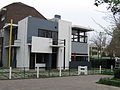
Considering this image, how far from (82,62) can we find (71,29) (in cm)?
567

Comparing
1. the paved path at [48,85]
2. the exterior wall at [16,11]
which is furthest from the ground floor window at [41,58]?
the paved path at [48,85]

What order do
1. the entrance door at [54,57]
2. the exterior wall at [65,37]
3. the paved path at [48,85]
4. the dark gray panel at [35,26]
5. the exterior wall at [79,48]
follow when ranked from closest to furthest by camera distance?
1. the paved path at [48,85]
2. the dark gray panel at [35,26]
3. the entrance door at [54,57]
4. the exterior wall at [65,37]
5. the exterior wall at [79,48]

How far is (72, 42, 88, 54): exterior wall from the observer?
34.3m

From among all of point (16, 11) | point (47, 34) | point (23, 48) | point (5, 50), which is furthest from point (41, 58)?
point (16, 11)

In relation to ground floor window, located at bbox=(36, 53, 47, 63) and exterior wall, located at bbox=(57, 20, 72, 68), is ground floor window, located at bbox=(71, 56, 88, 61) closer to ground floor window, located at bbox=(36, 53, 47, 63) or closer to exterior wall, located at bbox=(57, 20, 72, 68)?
exterior wall, located at bbox=(57, 20, 72, 68)

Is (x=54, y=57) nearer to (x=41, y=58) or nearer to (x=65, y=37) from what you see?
(x=41, y=58)

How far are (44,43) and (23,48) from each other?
313 centimetres

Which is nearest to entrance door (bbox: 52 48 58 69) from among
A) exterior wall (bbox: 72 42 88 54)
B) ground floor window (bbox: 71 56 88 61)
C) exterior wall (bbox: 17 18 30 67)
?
ground floor window (bbox: 71 56 88 61)

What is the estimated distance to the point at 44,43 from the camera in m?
→ 28.8

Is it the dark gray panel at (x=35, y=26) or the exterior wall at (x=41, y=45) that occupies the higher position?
the dark gray panel at (x=35, y=26)

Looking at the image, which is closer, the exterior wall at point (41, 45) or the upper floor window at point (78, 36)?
the exterior wall at point (41, 45)

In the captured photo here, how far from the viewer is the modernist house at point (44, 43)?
94.4 feet

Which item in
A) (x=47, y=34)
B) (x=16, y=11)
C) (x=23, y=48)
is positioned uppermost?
(x=16, y=11)

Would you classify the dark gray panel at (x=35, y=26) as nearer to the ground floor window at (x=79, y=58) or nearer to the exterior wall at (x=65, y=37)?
the exterior wall at (x=65, y=37)
